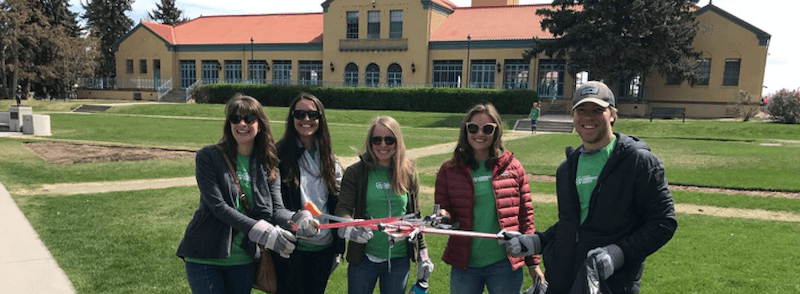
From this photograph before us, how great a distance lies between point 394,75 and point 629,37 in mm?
18822

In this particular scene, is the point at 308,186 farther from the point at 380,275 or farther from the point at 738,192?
the point at 738,192

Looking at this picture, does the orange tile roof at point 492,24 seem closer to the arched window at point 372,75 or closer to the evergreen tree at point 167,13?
the arched window at point 372,75

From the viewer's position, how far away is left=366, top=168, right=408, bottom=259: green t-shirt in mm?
3252

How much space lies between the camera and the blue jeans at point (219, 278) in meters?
3.04

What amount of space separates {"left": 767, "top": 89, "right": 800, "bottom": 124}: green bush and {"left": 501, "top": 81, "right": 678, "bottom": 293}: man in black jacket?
32244 millimetres

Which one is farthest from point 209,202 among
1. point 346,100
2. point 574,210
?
point 346,100

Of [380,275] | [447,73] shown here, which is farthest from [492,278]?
[447,73]

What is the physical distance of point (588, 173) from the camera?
2637 mm

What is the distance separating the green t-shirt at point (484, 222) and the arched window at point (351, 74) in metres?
39.9

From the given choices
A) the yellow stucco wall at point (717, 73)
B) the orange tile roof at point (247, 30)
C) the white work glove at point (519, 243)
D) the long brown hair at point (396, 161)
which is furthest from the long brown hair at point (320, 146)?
the orange tile roof at point (247, 30)

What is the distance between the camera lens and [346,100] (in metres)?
38.5

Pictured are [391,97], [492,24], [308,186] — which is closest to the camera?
[308,186]

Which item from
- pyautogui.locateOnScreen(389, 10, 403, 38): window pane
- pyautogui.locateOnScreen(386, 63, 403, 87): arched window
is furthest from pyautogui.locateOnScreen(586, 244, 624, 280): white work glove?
pyautogui.locateOnScreen(389, 10, 403, 38): window pane

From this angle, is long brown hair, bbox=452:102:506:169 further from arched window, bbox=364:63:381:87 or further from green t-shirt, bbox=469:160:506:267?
arched window, bbox=364:63:381:87
